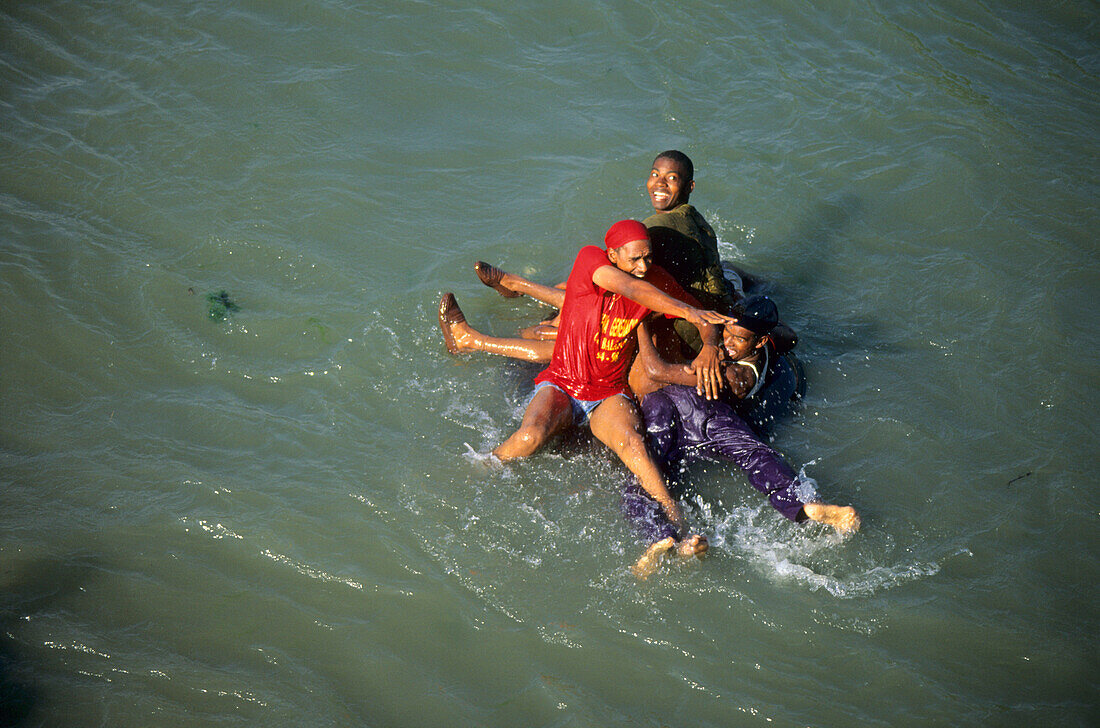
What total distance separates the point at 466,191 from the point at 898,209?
436cm

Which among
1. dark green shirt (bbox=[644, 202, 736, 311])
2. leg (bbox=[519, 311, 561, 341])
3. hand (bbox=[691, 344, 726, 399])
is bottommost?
leg (bbox=[519, 311, 561, 341])

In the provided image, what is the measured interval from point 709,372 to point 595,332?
0.83 meters

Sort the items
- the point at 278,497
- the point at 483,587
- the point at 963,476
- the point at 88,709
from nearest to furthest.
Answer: the point at 88,709
the point at 483,587
the point at 278,497
the point at 963,476

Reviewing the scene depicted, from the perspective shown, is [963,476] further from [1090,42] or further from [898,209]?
[1090,42]

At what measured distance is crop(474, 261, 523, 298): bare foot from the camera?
622 centimetres

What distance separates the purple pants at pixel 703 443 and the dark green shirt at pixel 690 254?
830 millimetres

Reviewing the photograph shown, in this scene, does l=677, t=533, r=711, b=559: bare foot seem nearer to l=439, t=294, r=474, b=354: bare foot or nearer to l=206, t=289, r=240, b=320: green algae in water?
l=439, t=294, r=474, b=354: bare foot

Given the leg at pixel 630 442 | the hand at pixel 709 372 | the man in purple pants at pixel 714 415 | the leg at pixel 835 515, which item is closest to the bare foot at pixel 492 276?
the man in purple pants at pixel 714 415

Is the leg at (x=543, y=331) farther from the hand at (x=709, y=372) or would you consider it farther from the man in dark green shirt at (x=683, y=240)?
the hand at (x=709, y=372)

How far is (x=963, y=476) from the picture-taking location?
17.4 feet

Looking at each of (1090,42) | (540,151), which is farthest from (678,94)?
(1090,42)

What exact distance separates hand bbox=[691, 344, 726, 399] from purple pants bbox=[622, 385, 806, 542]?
0.41 ft

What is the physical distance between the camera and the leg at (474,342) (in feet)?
19.4

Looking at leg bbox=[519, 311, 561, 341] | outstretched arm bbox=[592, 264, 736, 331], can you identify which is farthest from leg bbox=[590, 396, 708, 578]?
leg bbox=[519, 311, 561, 341]
